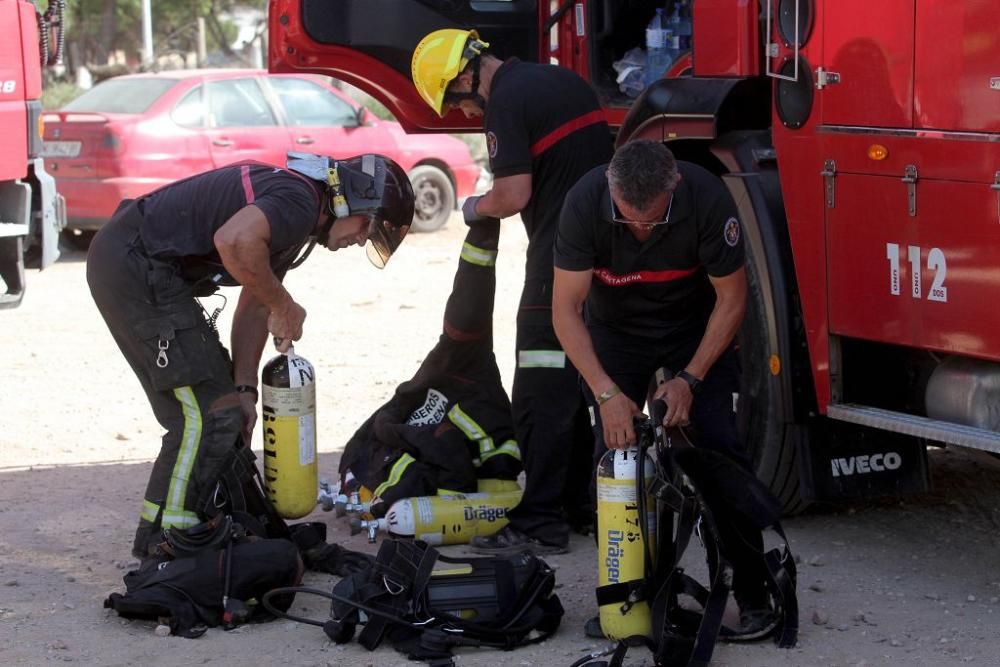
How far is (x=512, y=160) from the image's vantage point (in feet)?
17.7

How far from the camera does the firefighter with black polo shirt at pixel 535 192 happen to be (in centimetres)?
543

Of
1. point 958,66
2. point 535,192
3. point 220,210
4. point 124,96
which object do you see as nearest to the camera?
point 958,66

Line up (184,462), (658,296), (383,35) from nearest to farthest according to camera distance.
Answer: (658,296), (184,462), (383,35)

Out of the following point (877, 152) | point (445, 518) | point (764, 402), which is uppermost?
point (877, 152)

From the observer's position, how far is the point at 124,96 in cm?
1338

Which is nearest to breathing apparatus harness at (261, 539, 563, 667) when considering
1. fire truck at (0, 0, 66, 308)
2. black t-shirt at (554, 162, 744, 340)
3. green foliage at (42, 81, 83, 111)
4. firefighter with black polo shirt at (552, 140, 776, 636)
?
firefighter with black polo shirt at (552, 140, 776, 636)

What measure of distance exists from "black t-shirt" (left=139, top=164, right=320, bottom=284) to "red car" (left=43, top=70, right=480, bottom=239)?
23.6ft

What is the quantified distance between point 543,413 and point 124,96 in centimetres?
896

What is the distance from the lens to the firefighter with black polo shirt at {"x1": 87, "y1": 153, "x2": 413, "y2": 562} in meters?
5.01

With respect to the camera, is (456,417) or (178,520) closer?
(178,520)

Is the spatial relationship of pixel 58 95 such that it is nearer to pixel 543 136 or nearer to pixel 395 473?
pixel 395 473

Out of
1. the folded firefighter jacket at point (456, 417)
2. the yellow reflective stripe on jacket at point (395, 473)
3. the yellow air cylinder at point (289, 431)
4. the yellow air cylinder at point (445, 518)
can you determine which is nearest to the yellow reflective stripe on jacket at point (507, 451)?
the folded firefighter jacket at point (456, 417)

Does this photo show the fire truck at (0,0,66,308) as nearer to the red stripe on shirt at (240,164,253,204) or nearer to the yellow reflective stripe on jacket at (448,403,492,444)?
the yellow reflective stripe on jacket at (448,403,492,444)

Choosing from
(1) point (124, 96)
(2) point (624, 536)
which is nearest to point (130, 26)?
(1) point (124, 96)
